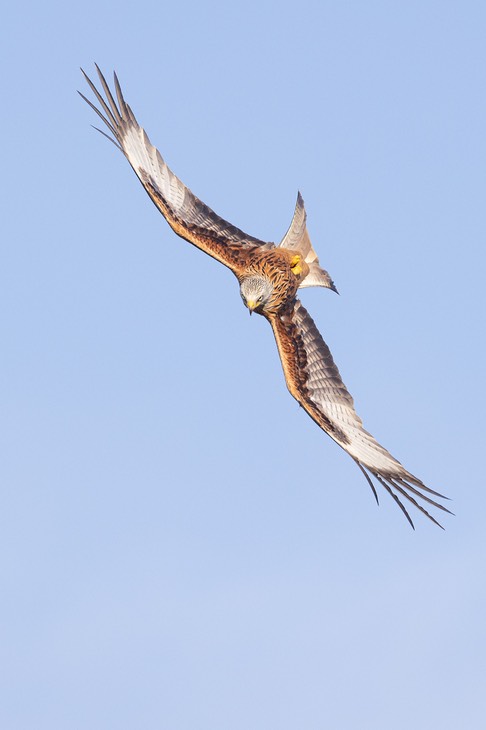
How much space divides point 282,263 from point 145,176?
3214 millimetres

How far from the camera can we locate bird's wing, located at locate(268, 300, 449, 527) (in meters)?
20.1

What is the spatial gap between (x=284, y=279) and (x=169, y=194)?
124 inches

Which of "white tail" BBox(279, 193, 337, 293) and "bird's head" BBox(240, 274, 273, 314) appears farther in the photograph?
"white tail" BBox(279, 193, 337, 293)

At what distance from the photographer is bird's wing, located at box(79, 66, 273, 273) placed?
2197 cm

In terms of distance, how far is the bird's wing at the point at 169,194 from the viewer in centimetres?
2197

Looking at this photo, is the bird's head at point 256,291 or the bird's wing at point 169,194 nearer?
the bird's head at point 256,291

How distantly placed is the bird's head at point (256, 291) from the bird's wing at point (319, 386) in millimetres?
633

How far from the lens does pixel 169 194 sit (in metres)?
23.0

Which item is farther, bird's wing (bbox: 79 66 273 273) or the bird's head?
bird's wing (bbox: 79 66 273 273)

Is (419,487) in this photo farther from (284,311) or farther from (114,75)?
(114,75)

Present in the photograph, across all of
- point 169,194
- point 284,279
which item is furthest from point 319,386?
point 169,194

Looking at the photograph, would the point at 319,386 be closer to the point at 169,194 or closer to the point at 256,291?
the point at 256,291

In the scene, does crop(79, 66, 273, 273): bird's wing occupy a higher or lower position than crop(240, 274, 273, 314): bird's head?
higher

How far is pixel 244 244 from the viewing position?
22.0m
